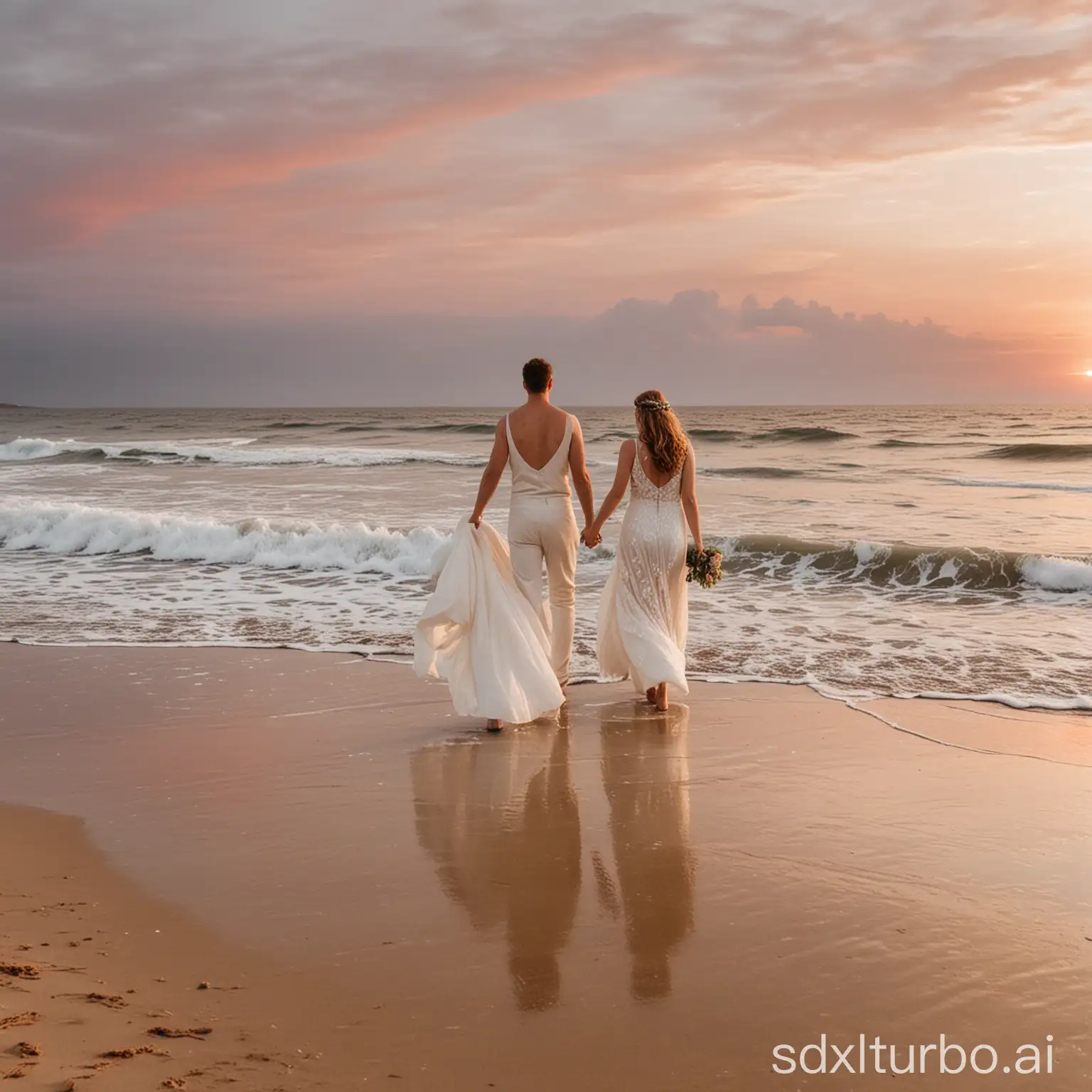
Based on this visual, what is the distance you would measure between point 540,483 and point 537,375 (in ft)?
2.31

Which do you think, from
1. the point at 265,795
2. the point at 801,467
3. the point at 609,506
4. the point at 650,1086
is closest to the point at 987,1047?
the point at 650,1086

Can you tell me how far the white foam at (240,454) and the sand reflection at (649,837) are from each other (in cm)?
2536

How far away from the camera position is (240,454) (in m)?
38.1

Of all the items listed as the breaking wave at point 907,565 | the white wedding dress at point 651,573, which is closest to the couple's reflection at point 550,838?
the white wedding dress at point 651,573

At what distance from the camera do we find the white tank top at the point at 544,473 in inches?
270

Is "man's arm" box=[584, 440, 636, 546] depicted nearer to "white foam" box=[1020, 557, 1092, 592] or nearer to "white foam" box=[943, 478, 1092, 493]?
"white foam" box=[1020, 557, 1092, 592]

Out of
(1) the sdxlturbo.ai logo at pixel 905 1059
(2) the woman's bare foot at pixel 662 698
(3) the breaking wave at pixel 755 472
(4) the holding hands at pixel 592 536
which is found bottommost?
(1) the sdxlturbo.ai logo at pixel 905 1059

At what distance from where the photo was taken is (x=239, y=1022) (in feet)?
10.3

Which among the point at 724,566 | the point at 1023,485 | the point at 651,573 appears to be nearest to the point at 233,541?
the point at 724,566

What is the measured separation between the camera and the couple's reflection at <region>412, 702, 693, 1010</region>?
3707mm

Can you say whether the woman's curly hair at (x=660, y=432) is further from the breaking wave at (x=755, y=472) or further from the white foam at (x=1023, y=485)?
the breaking wave at (x=755, y=472)

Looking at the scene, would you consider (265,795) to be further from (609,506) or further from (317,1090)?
(609,506)

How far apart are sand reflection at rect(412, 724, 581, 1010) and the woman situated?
2.78 ft

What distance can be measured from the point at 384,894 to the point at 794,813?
6.69ft
